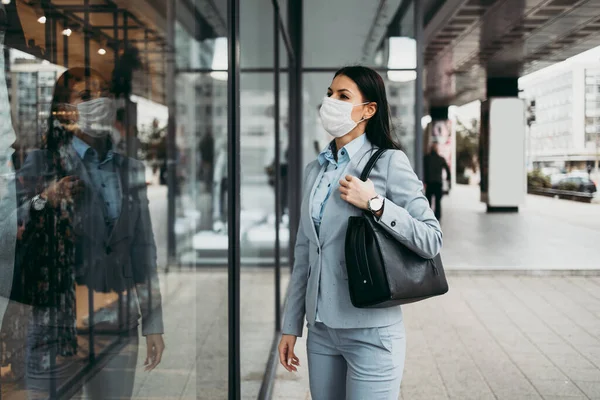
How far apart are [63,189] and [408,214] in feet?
3.16

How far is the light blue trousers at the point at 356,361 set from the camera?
76.8 inches

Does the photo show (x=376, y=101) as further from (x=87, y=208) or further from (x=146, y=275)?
(x=146, y=275)

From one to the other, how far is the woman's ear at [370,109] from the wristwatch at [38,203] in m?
0.94

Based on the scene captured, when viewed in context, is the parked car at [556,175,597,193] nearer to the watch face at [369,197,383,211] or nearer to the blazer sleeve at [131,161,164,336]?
the blazer sleeve at [131,161,164,336]

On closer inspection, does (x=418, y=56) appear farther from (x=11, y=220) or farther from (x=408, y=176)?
(x=11, y=220)

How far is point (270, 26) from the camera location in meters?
4.80

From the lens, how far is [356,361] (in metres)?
1.98

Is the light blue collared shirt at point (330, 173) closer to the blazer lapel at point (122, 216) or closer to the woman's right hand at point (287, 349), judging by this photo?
the woman's right hand at point (287, 349)

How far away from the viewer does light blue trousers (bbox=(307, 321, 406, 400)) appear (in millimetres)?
1950

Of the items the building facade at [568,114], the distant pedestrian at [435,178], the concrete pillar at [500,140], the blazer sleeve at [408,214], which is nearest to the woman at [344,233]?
the blazer sleeve at [408,214]

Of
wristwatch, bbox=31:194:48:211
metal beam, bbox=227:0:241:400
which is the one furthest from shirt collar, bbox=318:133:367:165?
metal beam, bbox=227:0:241:400

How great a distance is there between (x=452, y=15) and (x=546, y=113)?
448 centimetres

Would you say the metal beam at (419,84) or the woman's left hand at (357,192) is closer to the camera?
the woman's left hand at (357,192)

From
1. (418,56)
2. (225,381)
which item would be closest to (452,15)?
(418,56)
